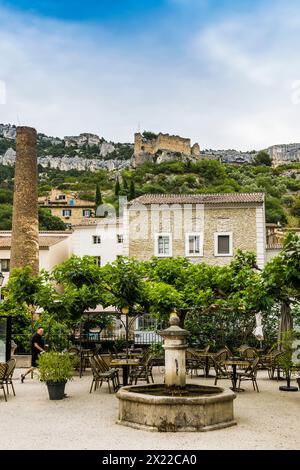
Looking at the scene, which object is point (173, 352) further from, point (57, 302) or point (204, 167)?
point (204, 167)

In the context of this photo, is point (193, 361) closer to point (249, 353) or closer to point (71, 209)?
point (249, 353)

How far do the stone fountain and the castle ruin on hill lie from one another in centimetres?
11435

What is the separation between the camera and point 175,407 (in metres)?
8.66

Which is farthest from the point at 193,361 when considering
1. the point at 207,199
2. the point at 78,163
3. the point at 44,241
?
the point at 78,163

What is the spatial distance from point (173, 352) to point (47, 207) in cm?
8187

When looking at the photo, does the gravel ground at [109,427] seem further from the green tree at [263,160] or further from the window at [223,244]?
the green tree at [263,160]

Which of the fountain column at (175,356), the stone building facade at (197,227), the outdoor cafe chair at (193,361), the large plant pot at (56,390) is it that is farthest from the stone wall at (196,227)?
the fountain column at (175,356)

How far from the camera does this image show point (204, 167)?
301 feet

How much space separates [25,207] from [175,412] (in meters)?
29.6

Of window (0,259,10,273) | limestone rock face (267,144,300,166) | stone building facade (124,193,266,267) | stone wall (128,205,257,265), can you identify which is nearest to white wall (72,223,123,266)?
window (0,259,10,273)

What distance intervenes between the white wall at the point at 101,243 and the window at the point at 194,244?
321 inches

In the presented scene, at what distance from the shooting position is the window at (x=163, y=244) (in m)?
33.5

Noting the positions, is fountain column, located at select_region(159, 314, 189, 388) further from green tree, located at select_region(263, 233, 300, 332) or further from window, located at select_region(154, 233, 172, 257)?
window, located at select_region(154, 233, 172, 257)
